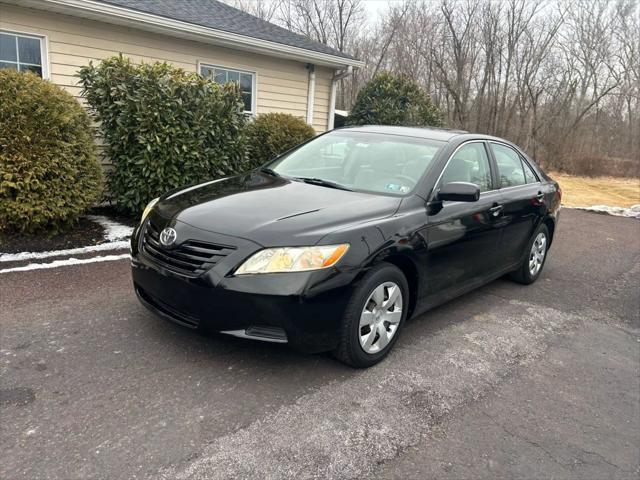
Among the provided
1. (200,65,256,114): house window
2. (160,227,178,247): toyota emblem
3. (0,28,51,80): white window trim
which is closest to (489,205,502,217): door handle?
(160,227,178,247): toyota emblem

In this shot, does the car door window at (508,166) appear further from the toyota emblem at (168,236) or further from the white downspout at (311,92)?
the white downspout at (311,92)

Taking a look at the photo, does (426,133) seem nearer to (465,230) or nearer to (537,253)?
(465,230)

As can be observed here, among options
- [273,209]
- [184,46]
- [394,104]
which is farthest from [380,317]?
[394,104]

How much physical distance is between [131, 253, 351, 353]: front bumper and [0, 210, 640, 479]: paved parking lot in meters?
0.25

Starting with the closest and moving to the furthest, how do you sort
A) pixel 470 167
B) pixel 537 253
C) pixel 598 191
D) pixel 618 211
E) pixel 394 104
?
1. pixel 470 167
2. pixel 537 253
3. pixel 618 211
4. pixel 394 104
5. pixel 598 191

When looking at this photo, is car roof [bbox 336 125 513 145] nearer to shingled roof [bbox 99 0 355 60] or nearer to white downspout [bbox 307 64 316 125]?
shingled roof [bbox 99 0 355 60]

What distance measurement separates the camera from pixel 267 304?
9.36ft

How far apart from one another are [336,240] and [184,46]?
702cm

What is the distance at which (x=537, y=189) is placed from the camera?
5293 mm

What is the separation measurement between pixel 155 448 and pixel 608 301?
4841 millimetres

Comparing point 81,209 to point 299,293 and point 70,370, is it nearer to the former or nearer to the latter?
point 70,370

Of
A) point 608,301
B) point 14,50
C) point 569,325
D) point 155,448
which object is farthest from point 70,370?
point 14,50

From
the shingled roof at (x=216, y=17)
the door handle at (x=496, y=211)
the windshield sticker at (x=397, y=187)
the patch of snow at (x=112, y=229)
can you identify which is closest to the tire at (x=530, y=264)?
the door handle at (x=496, y=211)

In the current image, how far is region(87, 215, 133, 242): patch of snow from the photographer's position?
19.9ft
